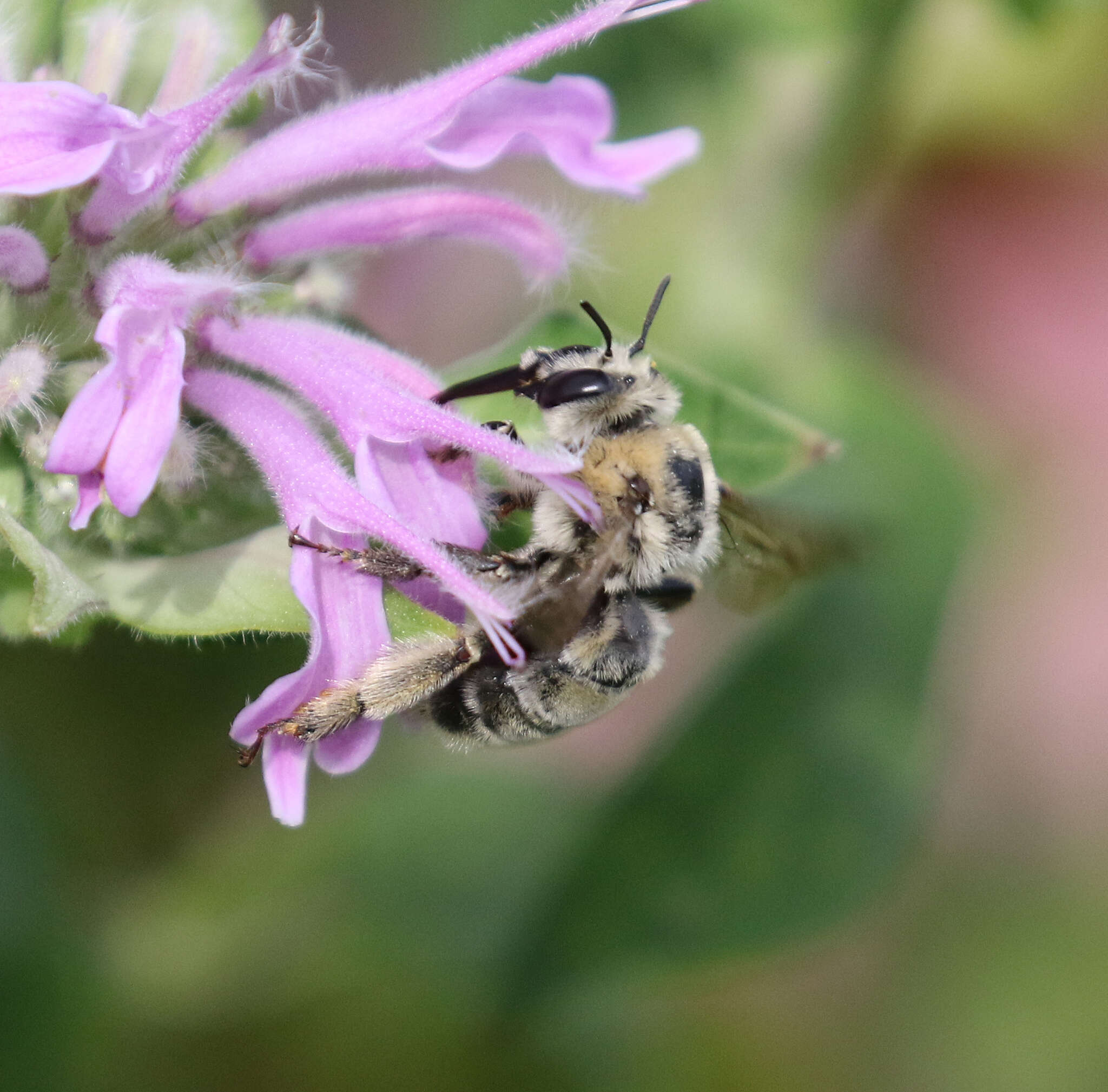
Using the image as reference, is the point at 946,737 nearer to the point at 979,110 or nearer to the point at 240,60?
the point at 979,110

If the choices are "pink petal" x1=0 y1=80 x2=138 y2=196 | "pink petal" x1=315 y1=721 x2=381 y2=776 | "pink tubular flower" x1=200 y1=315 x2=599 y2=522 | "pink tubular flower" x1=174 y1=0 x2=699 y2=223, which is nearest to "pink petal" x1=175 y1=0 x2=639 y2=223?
"pink tubular flower" x1=174 y1=0 x2=699 y2=223

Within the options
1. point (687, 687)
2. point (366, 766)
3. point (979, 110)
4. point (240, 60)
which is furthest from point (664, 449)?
point (687, 687)

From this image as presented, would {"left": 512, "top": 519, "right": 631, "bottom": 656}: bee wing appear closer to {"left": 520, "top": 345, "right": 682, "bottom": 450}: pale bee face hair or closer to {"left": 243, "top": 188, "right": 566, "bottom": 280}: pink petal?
{"left": 520, "top": 345, "right": 682, "bottom": 450}: pale bee face hair

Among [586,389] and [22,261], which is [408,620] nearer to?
[586,389]

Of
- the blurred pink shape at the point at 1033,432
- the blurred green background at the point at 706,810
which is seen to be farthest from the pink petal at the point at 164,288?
the blurred pink shape at the point at 1033,432

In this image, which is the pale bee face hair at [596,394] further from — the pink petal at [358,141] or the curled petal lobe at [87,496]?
the curled petal lobe at [87,496]

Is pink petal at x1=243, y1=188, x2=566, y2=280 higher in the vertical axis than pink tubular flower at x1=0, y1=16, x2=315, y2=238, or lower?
lower
